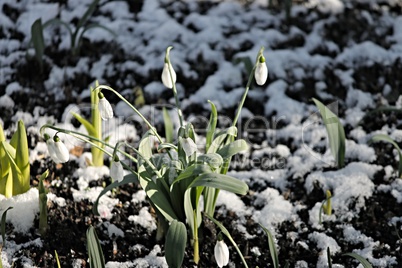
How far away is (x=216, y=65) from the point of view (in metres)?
3.01

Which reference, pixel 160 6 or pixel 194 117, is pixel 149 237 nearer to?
pixel 194 117

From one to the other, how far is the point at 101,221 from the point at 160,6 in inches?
64.3

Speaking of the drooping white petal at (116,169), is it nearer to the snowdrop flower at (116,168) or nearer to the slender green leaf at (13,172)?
the snowdrop flower at (116,168)

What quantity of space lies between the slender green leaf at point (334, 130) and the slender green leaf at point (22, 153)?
1.08 metres

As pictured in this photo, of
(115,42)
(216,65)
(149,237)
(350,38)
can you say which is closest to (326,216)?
(149,237)

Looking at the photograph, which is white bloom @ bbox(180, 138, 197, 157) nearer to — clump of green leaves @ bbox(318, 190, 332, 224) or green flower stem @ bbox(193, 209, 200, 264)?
green flower stem @ bbox(193, 209, 200, 264)

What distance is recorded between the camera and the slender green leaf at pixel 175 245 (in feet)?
5.60

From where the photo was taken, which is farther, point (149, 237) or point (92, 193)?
point (92, 193)

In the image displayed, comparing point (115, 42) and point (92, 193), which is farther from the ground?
point (115, 42)

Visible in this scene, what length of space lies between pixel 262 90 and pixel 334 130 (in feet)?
2.35

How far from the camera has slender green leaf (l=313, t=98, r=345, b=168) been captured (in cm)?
221

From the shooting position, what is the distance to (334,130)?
7.36 ft

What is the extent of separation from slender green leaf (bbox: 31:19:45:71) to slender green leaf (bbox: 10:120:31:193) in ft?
2.73

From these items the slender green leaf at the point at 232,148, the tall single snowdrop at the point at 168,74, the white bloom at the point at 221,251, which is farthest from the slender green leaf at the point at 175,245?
the tall single snowdrop at the point at 168,74
